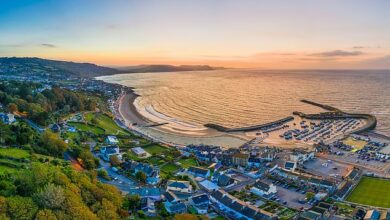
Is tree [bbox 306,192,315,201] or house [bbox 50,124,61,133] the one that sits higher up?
house [bbox 50,124,61,133]

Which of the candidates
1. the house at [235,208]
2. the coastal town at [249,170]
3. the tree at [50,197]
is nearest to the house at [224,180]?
the coastal town at [249,170]

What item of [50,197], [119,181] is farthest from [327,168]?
[50,197]

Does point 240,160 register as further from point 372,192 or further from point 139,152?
point 372,192

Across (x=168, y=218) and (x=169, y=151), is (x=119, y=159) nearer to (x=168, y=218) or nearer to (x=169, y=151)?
(x=169, y=151)

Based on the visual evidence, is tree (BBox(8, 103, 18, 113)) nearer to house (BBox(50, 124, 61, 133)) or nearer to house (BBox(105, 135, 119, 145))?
house (BBox(50, 124, 61, 133))

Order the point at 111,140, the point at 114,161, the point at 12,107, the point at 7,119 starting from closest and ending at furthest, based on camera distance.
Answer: the point at 114,161, the point at 7,119, the point at 111,140, the point at 12,107

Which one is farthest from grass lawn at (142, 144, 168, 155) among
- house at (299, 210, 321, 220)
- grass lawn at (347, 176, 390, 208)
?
grass lawn at (347, 176, 390, 208)
